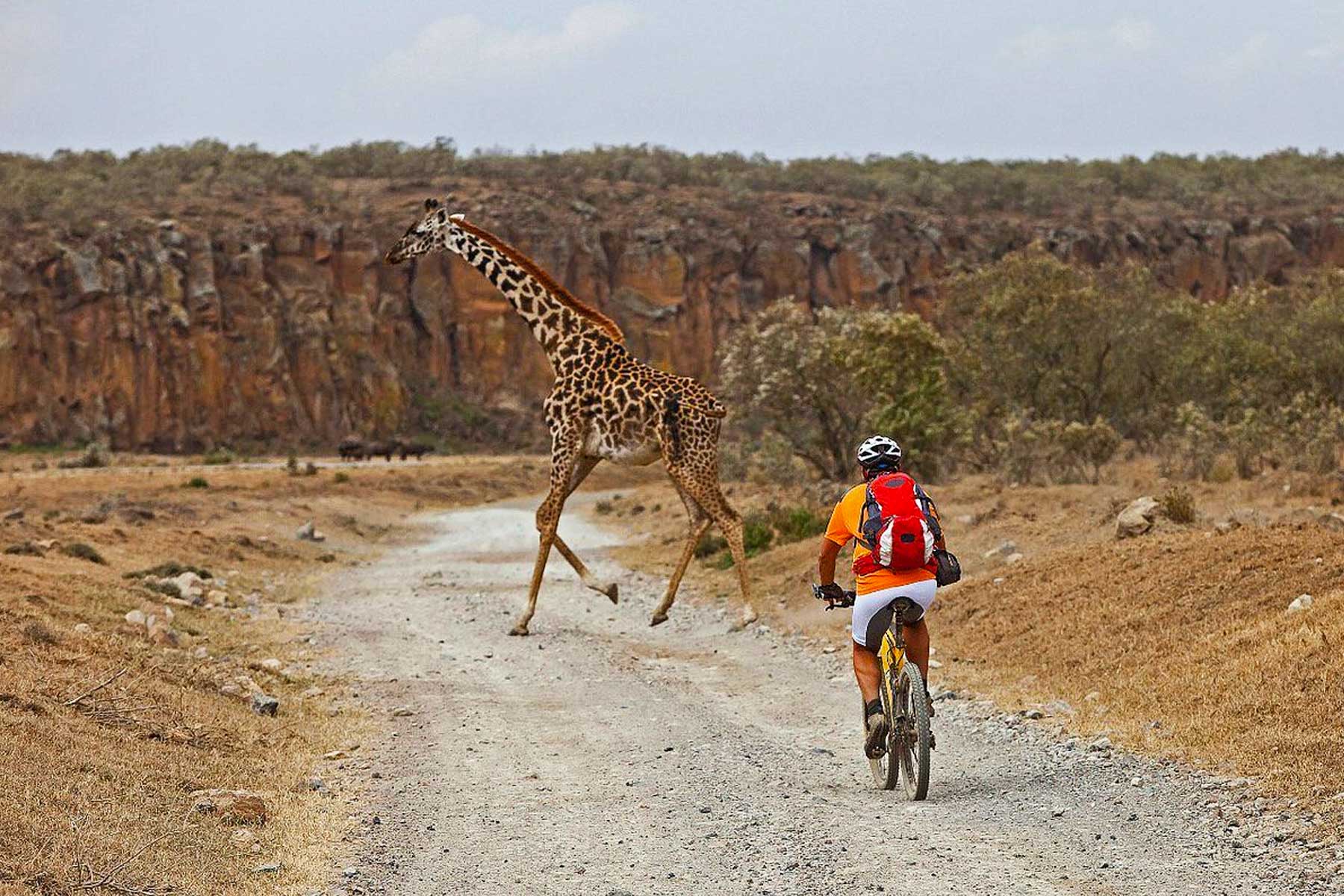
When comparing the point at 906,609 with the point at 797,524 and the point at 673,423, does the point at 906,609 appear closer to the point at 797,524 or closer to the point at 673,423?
the point at 673,423

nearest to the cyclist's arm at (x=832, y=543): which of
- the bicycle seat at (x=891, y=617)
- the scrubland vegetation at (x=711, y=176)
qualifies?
the bicycle seat at (x=891, y=617)

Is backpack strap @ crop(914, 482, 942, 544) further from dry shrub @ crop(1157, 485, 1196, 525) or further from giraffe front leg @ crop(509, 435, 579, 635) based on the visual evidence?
giraffe front leg @ crop(509, 435, 579, 635)

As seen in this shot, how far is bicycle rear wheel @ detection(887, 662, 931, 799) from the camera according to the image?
359 inches

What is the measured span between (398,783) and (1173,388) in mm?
31063

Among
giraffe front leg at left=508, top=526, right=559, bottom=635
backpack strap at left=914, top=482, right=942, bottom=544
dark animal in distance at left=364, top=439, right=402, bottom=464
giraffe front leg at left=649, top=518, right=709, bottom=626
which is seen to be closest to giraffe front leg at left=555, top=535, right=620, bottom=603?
giraffe front leg at left=508, top=526, right=559, bottom=635

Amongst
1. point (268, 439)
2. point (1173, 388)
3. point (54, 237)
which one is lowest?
point (268, 439)

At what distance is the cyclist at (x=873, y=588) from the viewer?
368 inches

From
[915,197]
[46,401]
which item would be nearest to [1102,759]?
[46,401]

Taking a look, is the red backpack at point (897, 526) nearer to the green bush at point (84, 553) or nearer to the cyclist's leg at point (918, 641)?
the cyclist's leg at point (918, 641)

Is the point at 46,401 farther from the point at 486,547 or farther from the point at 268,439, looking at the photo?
the point at 486,547

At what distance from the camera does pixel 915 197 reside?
98.8 metres

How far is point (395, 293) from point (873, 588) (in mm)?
70466

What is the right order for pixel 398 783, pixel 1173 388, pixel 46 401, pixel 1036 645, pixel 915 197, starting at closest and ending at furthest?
pixel 398 783
pixel 1036 645
pixel 1173 388
pixel 46 401
pixel 915 197

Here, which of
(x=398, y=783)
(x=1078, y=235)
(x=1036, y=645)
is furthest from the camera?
(x=1078, y=235)
